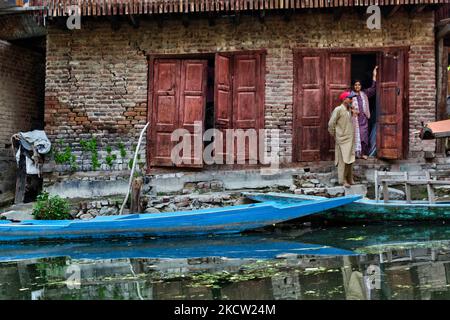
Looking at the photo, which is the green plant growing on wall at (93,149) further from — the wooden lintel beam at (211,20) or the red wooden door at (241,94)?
the wooden lintel beam at (211,20)

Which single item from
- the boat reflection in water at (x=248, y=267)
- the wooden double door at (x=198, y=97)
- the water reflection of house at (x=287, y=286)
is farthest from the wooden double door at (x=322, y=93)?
the water reflection of house at (x=287, y=286)

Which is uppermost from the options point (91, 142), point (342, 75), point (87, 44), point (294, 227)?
point (87, 44)

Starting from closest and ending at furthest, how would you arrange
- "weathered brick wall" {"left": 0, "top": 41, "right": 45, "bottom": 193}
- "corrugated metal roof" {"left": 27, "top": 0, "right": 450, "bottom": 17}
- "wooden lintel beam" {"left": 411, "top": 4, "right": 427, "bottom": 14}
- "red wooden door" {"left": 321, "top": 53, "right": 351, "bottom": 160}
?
"corrugated metal roof" {"left": 27, "top": 0, "right": 450, "bottom": 17}
"wooden lintel beam" {"left": 411, "top": 4, "right": 427, "bottom": 14}
"red wooden door" {"left": 321, "top": 53, "right": 351, "bottom": 160}
"weathered brick wall" {"left": 0, "top": 41, "right": 45, "bottom": 193}

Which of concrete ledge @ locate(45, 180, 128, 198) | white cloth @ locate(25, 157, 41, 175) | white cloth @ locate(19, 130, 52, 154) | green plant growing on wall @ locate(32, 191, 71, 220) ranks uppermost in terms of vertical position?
white cloth @ locate(19, 130, 52, 154)

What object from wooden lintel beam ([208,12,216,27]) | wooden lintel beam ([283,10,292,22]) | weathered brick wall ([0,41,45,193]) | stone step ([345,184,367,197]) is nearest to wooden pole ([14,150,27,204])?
weathered brick wall ([0,41,45,193])

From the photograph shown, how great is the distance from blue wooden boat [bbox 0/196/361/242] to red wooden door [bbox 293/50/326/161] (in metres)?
2.35

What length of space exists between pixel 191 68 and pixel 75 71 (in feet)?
7.84

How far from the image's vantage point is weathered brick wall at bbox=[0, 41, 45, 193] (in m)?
11.8

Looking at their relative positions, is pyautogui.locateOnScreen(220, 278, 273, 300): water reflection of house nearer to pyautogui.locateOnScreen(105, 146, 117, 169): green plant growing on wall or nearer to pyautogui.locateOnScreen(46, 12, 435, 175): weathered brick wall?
pyautogui.locateOnScreen(46, 12, 435, 175): weathered brick wall

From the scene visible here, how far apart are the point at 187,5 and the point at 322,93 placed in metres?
3.14

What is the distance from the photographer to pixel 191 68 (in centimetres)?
1088

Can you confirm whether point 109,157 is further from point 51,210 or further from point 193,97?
point 193,97
